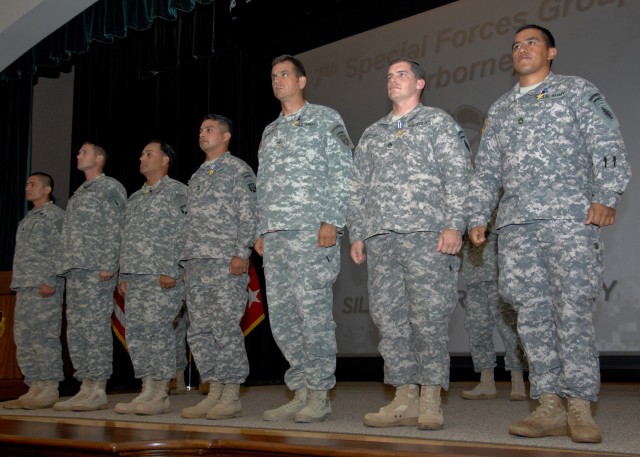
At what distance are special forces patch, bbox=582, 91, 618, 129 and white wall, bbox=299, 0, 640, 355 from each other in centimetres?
210

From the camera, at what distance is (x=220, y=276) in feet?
12.2

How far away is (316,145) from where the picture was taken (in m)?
3.42

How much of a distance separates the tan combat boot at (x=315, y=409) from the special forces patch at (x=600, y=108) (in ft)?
5.09

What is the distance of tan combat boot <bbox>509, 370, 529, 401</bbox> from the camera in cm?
417

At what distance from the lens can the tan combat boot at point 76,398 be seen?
4.24 metres

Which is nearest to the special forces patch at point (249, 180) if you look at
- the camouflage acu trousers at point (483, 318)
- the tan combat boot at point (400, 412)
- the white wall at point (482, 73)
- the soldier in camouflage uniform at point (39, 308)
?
the tan combat boot at point (400, 412)

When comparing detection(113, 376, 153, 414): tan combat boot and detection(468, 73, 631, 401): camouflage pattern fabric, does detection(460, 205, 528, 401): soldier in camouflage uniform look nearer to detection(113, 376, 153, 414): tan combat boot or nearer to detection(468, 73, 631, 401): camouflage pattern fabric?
detection(468, 73, 631, 401): camouflage pattern fabric

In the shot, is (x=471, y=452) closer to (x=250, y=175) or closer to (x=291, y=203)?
(x=291, y=203)

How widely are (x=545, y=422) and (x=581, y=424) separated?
0.13 meters

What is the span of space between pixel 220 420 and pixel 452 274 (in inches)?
49.6

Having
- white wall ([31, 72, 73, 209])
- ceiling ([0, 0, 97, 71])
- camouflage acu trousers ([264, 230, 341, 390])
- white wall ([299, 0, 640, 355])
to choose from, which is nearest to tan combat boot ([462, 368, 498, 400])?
white wall ([299, 0, 640, 355])

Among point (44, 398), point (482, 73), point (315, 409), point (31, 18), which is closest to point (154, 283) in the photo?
point (44, 398)

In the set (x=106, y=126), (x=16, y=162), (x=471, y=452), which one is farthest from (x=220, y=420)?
(x=16, y=162)

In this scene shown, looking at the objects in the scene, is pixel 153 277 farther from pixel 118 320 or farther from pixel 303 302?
pixel 118 320
